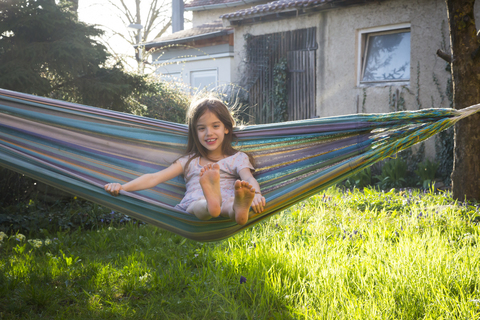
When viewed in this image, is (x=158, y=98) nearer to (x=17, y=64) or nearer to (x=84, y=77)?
(x=84, y=77)

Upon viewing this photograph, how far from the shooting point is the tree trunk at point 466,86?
3.05 metres

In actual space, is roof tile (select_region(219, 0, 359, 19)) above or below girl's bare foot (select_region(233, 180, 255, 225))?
above

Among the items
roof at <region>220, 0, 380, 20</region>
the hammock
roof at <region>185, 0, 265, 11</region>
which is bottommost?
the hammock

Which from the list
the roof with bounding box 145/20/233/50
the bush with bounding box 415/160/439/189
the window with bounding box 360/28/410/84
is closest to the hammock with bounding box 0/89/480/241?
the bush with bounding box 415/160/439/189

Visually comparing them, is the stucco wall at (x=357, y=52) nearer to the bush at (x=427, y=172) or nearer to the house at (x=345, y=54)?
the house at (x=345, y=54)

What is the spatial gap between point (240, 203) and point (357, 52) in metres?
4.70

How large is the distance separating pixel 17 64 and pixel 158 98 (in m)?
2.40

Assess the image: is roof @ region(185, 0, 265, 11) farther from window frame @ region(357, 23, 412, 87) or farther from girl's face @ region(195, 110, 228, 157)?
girl's face @ region(195, 110, 228, 157)

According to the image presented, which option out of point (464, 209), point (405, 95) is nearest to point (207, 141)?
point (464, 209)

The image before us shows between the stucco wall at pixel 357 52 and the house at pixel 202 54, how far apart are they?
1.35m

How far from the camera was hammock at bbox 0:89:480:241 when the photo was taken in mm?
1670

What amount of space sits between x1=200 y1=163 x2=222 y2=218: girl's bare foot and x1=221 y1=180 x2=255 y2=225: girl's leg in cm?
4

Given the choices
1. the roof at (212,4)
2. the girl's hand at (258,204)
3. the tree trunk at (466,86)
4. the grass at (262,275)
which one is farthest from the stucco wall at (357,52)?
the girl's hand at (258,204)

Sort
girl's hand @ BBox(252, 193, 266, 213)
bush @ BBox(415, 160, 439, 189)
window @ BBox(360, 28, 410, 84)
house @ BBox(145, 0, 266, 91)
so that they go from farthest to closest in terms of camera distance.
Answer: house @ BBox(145, 0, 266, 91) → window @ BBox(360, 28, 410, 84) → bush @ BBox(415, 160, 439, 189) → girl's hand @ BBox(252, 193, 266, 213)
